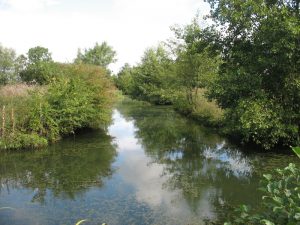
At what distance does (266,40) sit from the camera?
13.8m

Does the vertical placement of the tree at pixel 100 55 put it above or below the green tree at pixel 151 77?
above

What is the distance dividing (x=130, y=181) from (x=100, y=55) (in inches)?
2708

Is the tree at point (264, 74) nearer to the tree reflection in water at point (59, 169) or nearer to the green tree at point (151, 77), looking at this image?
the tree reflection in water at point (59, 169)

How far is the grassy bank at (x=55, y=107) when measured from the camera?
15.9 m

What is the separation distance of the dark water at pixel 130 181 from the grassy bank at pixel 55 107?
35.5 inches

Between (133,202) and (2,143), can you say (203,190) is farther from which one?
(2,143)

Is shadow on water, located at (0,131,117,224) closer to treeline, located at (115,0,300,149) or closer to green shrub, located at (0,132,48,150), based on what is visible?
green shrub, located at (0,132,48,150)

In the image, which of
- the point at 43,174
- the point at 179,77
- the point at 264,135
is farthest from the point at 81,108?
the point at 179,77

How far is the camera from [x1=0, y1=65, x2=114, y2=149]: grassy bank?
1591 centimetres

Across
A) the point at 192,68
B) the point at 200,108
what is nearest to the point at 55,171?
the point at 200,108

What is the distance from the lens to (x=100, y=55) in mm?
78062

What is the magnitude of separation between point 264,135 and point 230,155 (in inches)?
64.0

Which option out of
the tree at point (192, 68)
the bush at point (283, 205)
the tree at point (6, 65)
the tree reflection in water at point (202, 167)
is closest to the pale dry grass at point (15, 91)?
the tree reflection in water at point (202, 167)

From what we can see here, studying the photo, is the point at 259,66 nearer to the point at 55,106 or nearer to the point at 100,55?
the point at 55,106
